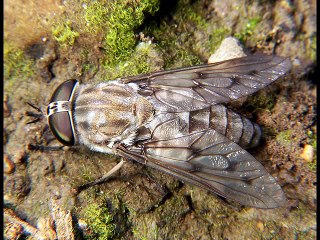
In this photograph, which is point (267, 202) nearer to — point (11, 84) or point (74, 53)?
point (74, 53)

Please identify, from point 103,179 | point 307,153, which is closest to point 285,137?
point 307,153

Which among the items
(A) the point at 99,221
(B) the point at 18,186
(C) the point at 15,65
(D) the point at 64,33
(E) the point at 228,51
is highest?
(D) the point at 64,33

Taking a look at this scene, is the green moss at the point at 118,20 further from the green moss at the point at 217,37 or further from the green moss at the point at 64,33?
the green moss at the point at 217,37

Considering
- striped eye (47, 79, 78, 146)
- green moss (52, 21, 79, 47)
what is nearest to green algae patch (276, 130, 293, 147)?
striped eye (47, 79, 78, 146)

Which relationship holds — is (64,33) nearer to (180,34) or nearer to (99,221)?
(180,34)

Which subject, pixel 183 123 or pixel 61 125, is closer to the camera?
pixel 61 125

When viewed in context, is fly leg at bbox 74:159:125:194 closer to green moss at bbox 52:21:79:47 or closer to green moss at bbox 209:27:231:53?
green moss at bbox 52:21:79:47

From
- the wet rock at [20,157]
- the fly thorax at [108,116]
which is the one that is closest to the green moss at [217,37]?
the fly thorax at [108,116]
